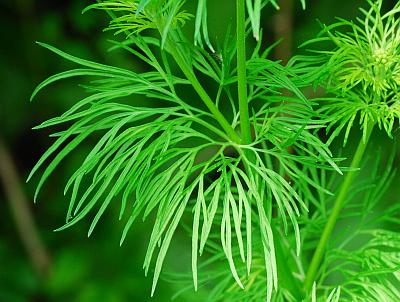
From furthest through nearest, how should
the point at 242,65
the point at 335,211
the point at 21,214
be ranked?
the point at 21,214 → the point at 335,211 → the point at 242,65

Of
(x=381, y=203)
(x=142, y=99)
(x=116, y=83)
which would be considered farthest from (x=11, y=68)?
(x=116, y=83)

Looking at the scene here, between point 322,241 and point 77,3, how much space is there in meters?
1.31

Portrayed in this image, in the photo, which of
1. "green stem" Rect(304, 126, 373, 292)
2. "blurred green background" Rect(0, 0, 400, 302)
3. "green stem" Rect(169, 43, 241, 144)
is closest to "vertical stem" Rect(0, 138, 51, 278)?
"blurred green background" Rect(0, 0, 400, 302)

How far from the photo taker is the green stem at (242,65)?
2.10 feet

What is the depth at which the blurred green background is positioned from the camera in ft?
6.25

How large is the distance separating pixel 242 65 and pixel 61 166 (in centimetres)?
154

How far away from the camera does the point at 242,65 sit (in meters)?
0.68

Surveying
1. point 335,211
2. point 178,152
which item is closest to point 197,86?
point 178,152

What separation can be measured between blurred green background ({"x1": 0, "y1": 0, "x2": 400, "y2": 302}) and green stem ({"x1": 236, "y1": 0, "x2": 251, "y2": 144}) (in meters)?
1.12

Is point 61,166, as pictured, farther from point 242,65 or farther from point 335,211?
point 242,65

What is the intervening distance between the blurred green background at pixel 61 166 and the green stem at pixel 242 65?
1.12 meters

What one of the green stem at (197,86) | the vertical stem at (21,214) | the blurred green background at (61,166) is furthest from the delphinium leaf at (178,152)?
the vertical stem at (21,214)

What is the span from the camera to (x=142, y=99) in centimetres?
200

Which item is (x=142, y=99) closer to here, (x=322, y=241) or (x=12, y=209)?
(x=12, y=209)
